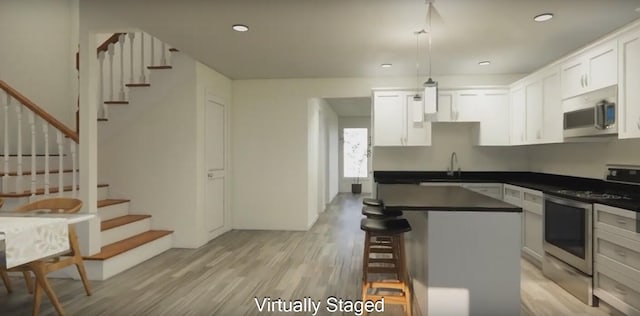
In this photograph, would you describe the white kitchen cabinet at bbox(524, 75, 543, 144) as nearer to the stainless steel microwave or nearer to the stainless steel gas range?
the stainless steel microwave

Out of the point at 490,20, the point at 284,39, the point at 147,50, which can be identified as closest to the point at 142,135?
the point at 147,50

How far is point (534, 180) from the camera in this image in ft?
17.6

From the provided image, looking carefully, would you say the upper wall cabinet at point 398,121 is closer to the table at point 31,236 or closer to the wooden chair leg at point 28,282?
the table at point 31,236

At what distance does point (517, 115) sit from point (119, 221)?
523 centimetres

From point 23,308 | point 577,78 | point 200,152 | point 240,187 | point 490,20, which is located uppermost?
point 490,20

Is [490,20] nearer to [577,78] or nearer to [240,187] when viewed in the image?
[577,78]

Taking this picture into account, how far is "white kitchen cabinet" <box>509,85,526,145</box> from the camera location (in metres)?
4.92

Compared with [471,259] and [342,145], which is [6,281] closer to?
[471,259]

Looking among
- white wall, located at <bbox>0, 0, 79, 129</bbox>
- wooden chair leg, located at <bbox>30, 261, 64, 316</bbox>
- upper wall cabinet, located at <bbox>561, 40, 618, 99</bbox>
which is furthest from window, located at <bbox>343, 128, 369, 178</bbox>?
wooden chair leg, located at <bbox>30, 261, 64, 316</bbox>

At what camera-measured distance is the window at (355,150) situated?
11977mm

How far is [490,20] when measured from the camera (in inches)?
→ 133

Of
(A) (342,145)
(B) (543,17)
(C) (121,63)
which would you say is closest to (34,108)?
(C) (121,63)

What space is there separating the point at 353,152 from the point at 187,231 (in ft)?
25.3

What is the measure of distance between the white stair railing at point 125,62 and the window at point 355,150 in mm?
7451
